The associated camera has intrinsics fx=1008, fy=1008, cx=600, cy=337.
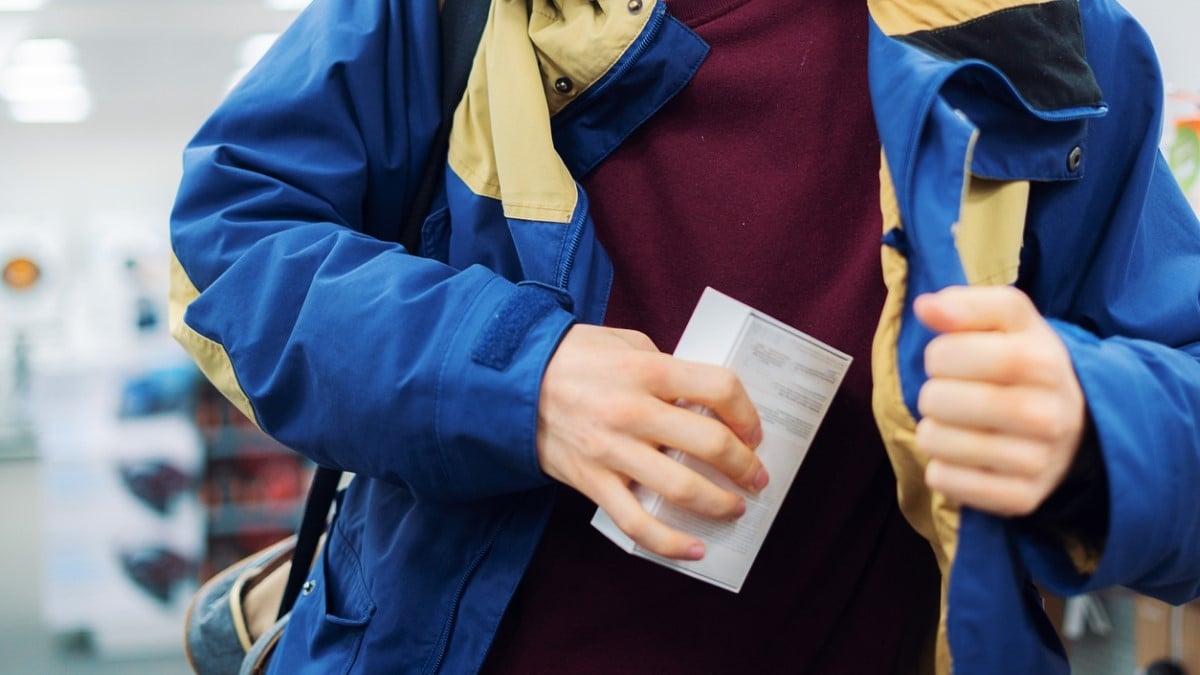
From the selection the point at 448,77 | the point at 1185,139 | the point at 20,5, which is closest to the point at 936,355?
the point at 448,77

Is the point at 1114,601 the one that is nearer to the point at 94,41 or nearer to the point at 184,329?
the point at 184,329

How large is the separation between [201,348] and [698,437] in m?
0.46

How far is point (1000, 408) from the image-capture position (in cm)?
54

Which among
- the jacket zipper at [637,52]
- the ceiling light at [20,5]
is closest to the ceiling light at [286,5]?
the ceiling light at [20,5]

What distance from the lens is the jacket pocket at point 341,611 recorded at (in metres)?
0.83

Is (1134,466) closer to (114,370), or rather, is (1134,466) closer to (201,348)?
(201,348)

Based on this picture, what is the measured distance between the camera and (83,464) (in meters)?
3.15

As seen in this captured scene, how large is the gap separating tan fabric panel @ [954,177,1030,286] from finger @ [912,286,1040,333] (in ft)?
0.53

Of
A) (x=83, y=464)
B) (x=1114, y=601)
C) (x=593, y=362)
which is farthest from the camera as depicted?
(x=83, y=464)

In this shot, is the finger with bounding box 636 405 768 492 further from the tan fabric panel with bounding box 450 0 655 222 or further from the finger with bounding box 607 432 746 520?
the tan fabric panel with bounding box 450 0 655 222

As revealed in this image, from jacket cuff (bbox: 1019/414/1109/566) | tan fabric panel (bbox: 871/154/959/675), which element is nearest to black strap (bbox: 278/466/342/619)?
tan fabric panel (bbox: 871/154/959/675)

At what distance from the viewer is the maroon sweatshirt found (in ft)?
2.69

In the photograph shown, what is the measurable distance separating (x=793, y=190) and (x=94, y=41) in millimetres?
4025

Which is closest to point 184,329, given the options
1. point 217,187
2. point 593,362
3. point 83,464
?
point 217,187
